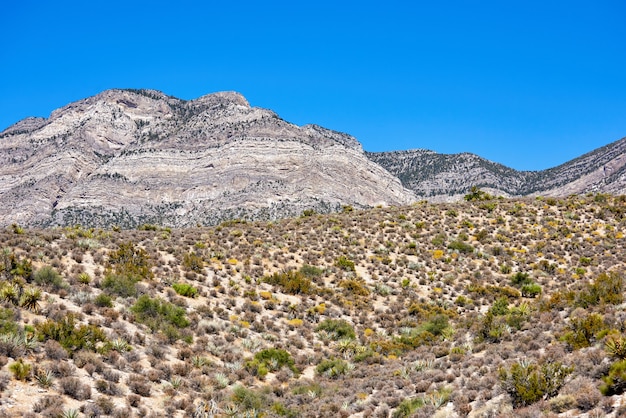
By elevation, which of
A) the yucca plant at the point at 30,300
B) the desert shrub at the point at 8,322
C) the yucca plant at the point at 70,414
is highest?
the yucca plant at the point at 30,300

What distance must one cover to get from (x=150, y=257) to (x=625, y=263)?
25.0 m

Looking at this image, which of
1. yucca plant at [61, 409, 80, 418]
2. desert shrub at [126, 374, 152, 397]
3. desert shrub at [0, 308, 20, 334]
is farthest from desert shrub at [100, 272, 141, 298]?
yucca plant at [61, 409, 80, 418]

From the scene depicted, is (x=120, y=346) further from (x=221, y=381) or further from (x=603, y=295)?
(x=603, y=295)

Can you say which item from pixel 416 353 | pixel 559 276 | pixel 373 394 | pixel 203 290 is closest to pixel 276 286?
pixel 203 290

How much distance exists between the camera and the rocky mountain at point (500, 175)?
416 feet

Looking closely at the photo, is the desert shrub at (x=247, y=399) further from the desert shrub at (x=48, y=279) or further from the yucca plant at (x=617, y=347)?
the yucca plant at (x=617, y=347)

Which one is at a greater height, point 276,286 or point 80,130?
point 80,130

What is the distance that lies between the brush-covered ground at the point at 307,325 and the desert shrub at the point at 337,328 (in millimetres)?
65

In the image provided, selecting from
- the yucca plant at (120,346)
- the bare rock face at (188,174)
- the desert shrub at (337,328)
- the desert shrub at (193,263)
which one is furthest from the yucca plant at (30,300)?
the bare rock face at (188,174)

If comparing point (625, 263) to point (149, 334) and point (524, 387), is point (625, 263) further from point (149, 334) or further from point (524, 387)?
point (149, 334)

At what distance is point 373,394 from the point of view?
13242 mm

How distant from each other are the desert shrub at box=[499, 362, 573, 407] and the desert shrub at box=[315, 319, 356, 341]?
9.12 m

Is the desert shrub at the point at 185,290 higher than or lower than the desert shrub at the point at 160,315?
higher

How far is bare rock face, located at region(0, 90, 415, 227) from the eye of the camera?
12925 centimetres
